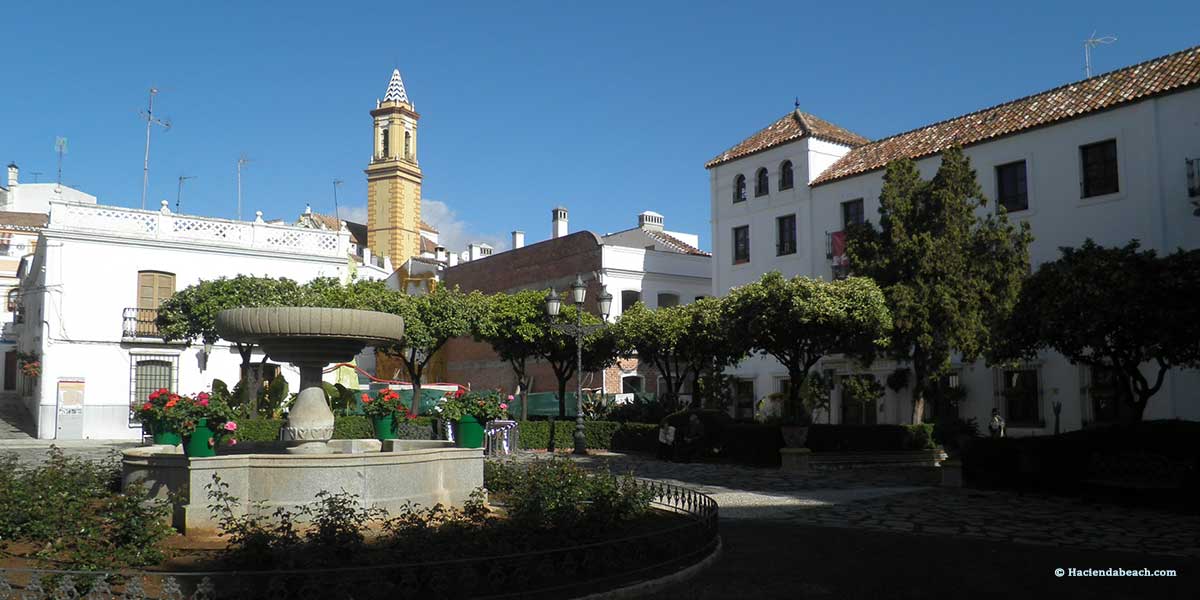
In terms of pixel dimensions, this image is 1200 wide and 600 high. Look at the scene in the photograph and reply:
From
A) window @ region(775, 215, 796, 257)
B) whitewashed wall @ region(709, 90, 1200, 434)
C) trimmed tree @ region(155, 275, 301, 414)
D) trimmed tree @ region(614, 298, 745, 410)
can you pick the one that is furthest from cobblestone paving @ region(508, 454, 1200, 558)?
trimmed tree @ region(155, 275, 301, 414)

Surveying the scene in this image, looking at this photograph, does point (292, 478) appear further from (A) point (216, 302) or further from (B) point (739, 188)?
(B) point (739, 188)

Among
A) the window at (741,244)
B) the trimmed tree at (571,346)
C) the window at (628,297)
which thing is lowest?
the trimmed tree at (571,346)

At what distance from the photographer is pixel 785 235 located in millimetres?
32469

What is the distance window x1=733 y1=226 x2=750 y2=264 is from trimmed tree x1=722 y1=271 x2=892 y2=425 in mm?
11739

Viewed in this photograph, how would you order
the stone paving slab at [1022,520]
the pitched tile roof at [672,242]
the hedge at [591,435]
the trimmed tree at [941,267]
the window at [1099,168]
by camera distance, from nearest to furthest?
the stone paving slab at [1022,520] → the trimmed tree at [941,267] → the window at [1099,168] → the hedge at [591,435] → the pitched tile roof at [672,242]

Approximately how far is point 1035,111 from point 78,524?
25090mm

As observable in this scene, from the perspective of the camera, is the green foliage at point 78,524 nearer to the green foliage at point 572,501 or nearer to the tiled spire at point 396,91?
the green foliage at point 572,501

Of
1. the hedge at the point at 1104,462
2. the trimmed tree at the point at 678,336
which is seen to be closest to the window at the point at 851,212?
the trimmed tree at the point at 678,336

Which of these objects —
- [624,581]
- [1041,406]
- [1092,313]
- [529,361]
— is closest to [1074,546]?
[624,581]

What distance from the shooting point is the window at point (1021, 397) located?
24453mm

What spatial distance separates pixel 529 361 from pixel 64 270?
60.3ft

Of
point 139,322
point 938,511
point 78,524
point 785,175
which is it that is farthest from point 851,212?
point 78,524

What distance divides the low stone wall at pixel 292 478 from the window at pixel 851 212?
2191 centimetres

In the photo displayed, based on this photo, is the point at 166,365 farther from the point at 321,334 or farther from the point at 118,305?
the point at 321,334
